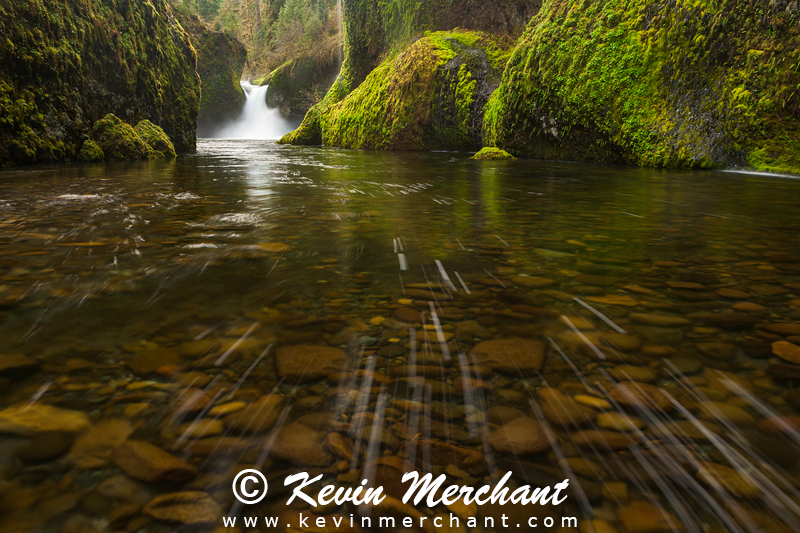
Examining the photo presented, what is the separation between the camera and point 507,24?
16.0 m

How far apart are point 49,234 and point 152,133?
10.5 meters

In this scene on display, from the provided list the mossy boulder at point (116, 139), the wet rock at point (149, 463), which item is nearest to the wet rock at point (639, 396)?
the wet rock at point (149, 463)

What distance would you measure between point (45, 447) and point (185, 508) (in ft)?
1.24

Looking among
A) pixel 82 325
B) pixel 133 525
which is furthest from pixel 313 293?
pixel 133 525

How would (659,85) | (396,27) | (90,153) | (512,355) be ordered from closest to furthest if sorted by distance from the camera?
(512,355), (659,85), (90,153), (396,27)

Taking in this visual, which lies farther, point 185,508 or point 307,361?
point 307,361

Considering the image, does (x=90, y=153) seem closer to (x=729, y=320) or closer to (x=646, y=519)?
(x=729, y=320)

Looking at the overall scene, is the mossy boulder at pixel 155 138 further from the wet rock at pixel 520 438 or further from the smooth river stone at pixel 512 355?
the wet rock at pixel 520 438

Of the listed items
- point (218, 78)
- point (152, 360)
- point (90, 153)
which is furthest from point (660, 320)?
point (218, 78)

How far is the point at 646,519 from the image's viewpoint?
0.79 m

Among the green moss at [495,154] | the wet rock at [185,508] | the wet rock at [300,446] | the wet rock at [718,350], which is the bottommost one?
the wet rock at [185,508]

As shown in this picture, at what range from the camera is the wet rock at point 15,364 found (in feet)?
4.08

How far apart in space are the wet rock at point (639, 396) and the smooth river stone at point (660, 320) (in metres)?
0.46

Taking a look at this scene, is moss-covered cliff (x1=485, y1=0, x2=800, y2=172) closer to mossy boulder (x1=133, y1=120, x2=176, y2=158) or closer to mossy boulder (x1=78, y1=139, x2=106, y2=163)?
mossy boulder (x1=133, y1=120, x2=176, y2=158)
